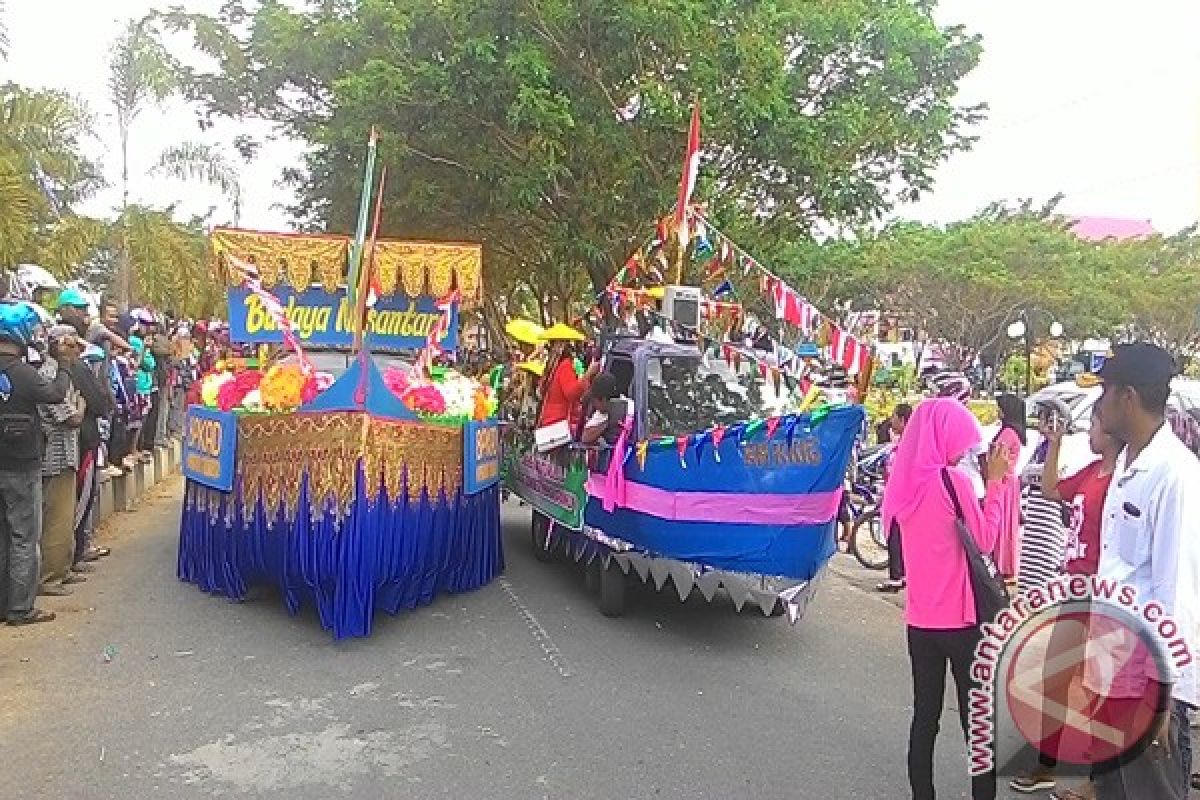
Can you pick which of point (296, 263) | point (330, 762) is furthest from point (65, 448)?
point (330, 762)

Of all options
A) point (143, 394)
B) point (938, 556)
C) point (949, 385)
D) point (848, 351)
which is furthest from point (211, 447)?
point (938, 556)

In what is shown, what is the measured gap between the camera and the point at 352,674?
6098 mm

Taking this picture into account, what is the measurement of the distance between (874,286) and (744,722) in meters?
29.2

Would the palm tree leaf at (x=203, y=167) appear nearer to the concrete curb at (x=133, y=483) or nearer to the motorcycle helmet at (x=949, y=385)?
the concrete curb at (x=133, y=483)

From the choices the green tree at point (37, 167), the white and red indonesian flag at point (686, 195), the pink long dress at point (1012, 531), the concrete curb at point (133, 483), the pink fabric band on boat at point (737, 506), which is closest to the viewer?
the pink fabric band on boat at point (737, 506)

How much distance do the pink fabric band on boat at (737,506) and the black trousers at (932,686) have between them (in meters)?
2.18

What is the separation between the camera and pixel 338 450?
263 inches

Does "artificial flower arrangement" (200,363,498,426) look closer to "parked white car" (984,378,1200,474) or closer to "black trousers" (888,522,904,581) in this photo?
"black trousers" (888,522,904,581)

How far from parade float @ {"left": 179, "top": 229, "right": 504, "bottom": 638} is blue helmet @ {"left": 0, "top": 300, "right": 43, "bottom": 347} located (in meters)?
1.36

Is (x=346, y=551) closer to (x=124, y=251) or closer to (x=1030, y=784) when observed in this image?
(x=1030, y=784)

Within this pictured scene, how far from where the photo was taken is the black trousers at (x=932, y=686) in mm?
3955

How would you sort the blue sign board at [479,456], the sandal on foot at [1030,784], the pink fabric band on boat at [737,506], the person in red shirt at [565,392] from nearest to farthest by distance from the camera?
the sandal on foot at [1030,784]
the pink fabric band on boat at [737,506]
the blue sign board at [479,456]
the person in red shirt at [565,392]

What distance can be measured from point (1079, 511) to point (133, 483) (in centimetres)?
1078

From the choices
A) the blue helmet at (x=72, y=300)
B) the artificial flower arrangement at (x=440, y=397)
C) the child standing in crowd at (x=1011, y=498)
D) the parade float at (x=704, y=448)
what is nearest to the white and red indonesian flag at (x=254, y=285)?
the artificial flower arrangement at (x=440, y=397)
